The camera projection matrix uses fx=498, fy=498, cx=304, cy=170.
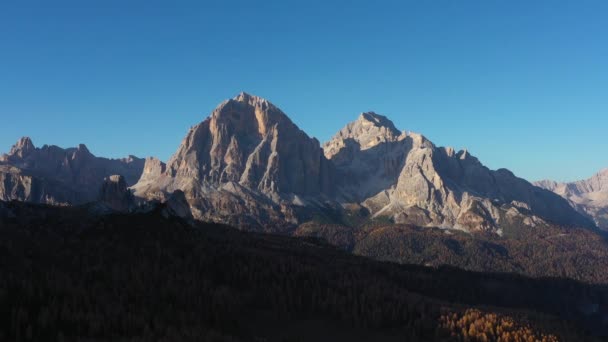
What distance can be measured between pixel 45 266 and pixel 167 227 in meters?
59.2

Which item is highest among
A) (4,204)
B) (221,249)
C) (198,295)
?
(4,204)

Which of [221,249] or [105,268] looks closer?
[105,268]

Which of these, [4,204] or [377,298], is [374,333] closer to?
[377,298]

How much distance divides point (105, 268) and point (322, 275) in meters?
71.4

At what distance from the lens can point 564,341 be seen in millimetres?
134500

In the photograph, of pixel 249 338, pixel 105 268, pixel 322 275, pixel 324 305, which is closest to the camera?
pixel 249 338

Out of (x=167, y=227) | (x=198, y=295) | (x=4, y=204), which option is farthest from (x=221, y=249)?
(x=4, y=204)

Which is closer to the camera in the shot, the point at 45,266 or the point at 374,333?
the point at 45,266

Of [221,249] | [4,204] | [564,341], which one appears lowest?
[564,341]

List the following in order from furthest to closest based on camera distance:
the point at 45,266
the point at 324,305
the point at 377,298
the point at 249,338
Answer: the point at 377,298 → the point at 324,305 → the point at 45,266 → the point at 249,338

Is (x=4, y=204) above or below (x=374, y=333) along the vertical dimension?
above

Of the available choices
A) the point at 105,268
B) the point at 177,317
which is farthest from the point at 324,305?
the point at 105,268

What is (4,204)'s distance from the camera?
176625 mm

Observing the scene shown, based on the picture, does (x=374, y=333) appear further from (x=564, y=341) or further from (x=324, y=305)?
(x=564, y=341)
